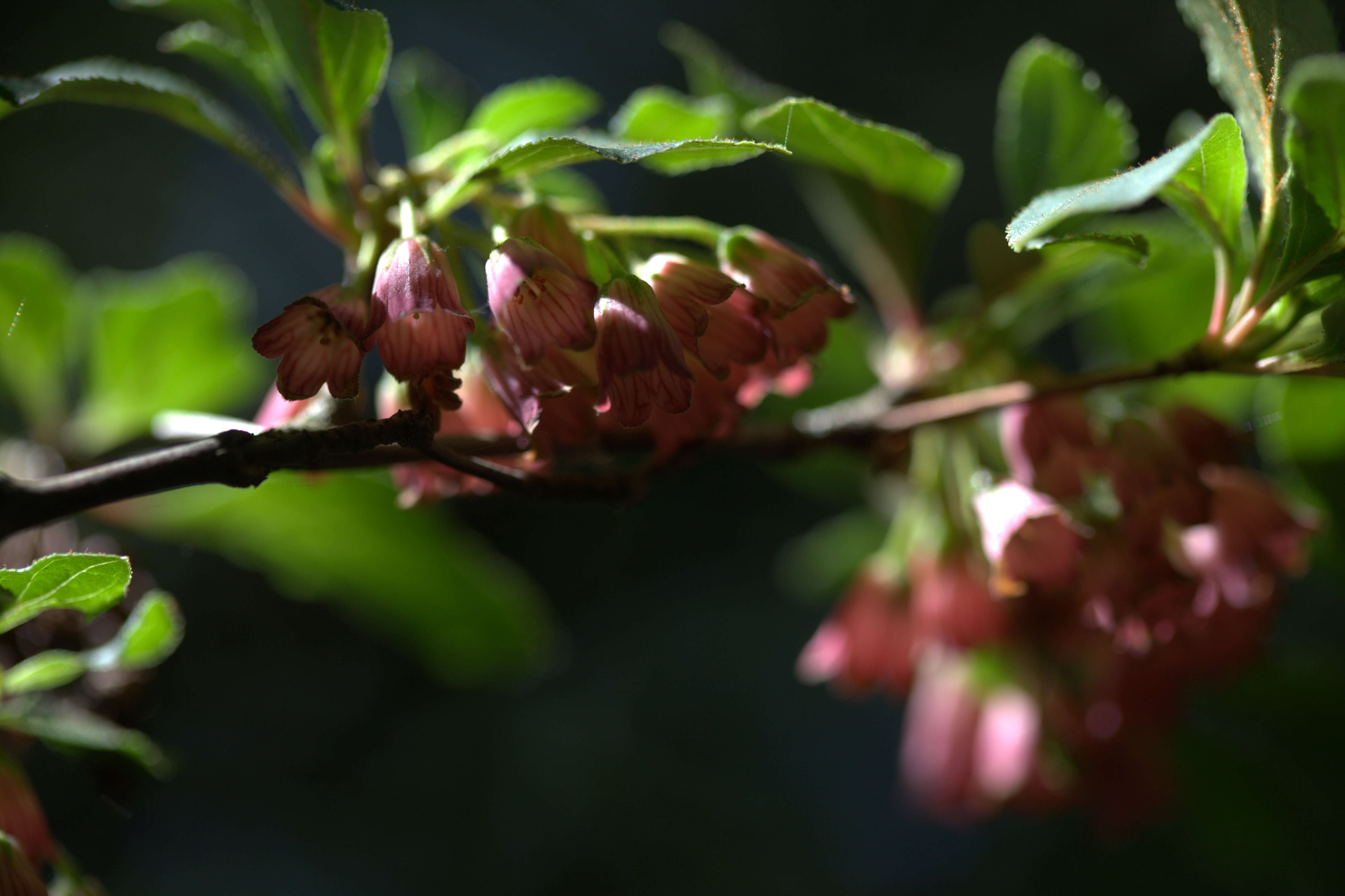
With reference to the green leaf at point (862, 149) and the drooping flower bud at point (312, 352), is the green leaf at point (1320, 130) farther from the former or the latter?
the drooping flower bud at point (312, 352)

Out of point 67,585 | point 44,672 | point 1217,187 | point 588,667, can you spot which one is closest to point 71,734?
point 44,672

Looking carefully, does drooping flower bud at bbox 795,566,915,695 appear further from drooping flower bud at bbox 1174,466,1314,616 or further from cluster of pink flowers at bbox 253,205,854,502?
cluster of pink flowers at bbox 253,205,854,502

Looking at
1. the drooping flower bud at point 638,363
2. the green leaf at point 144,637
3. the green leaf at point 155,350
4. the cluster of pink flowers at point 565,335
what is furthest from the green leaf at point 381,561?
the drooping flower bud at point 638,363

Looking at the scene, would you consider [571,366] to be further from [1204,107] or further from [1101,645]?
[1204,107]

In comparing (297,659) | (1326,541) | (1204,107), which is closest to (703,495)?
(297,659)

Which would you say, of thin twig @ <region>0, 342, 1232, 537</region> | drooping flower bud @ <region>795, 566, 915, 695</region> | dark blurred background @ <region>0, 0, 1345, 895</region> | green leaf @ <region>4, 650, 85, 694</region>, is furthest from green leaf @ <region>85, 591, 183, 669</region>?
dark blurred background @ <region>0, 0, 1345, 895</region>

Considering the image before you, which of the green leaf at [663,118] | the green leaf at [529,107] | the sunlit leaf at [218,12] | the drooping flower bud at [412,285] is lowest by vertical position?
the drooping flower bud at [412,285]

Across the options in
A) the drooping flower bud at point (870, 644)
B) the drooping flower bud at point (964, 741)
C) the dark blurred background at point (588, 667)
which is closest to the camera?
the drooping flower bud at point (870, 644)
